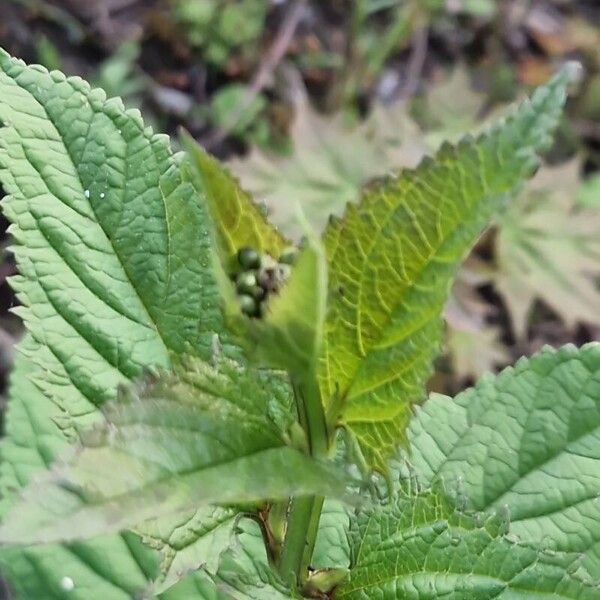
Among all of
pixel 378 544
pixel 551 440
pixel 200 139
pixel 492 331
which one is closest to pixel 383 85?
pixel 200 139

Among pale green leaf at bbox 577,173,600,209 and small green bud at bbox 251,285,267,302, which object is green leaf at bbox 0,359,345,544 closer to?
small green bud at bbox 251,285,267,302

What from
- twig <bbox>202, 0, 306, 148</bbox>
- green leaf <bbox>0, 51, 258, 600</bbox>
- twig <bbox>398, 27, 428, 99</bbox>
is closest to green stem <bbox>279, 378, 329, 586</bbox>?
green leaf <bbox>0, 51, 258, 600</bbox>

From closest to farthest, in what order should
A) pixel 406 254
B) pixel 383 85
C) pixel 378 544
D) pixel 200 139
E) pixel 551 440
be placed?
1. pixel 406 254
2. pixel 378 544
3. pixel 551 440
4. pixel 200 139
5. pixel 383 85

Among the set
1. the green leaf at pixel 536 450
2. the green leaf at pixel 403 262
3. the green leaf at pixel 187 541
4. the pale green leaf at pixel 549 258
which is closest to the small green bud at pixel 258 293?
the green leaf at pixel 403 262

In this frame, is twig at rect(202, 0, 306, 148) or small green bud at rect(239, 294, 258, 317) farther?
twig at rect(202, 0, 306, 148)

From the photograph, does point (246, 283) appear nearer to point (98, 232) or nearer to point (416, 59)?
point (98, 232)

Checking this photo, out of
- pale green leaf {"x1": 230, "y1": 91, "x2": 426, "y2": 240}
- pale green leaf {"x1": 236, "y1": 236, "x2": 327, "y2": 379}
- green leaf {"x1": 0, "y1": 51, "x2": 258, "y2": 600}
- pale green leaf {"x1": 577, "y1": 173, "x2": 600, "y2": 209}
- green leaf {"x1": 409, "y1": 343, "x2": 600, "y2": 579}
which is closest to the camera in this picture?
pale green leaf {"x1": 236, "y1": 236, "x2": 327, "y2": 379}

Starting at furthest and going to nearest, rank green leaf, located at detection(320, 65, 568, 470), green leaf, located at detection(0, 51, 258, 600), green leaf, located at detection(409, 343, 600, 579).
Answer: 1. green leaf, located at detection(409, 343, 600, 579)
2. green leaf, located at detection(0, 51, 258, 600)
3. green leaf, located at detection(320, 65, 568, 470)

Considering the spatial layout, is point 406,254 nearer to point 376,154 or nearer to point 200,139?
point 376,154
